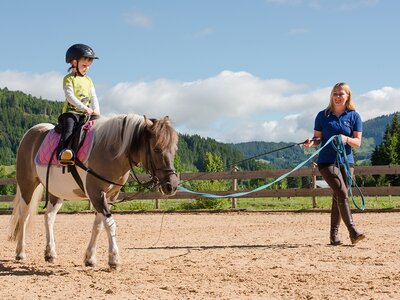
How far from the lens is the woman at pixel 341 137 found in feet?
27.5

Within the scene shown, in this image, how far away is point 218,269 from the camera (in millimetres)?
6543

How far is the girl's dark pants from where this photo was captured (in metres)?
8.24

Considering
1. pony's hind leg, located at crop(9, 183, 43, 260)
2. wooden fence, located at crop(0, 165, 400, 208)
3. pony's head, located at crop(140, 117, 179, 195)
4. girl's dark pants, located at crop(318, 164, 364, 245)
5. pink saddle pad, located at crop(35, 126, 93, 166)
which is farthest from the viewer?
wooden fence, located at crop(0, 165, 400, 208)

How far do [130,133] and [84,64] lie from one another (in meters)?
1.30

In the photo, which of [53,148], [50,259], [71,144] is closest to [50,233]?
[50,259]

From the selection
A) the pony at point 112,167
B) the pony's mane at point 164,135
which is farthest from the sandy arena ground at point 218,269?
the pony's mane at point 164,135

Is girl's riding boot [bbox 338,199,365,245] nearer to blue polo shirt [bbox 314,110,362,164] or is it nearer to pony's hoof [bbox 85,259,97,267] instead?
blue polo shirt [bbox 314,110,362,164]

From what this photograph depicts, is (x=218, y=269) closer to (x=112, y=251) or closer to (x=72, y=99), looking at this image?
(x=112, y=251)

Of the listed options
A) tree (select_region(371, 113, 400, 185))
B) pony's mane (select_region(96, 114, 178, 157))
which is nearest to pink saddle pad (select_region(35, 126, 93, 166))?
pony's mane (select_region(96, 114, 178, 157))

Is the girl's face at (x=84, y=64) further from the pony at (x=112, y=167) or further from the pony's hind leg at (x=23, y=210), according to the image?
the pony's hind leg at (x=23, y=210)

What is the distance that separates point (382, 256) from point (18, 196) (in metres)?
5.18

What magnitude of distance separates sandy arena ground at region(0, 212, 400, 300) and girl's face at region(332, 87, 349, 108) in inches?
84.5

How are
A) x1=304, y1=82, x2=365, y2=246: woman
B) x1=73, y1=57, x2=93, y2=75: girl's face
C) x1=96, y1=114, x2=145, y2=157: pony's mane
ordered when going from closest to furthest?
x1=96, y1=114, x2=145, y2=157: pony's mane → x1=73, y1=57, x2=93, y2=75: girl's face → x1=304, y1=82, x2=365, y2=246: woman

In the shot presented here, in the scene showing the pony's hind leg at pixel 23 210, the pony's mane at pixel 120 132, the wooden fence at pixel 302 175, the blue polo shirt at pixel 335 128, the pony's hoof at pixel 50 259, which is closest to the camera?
the pony's mane at pixel 120 132
